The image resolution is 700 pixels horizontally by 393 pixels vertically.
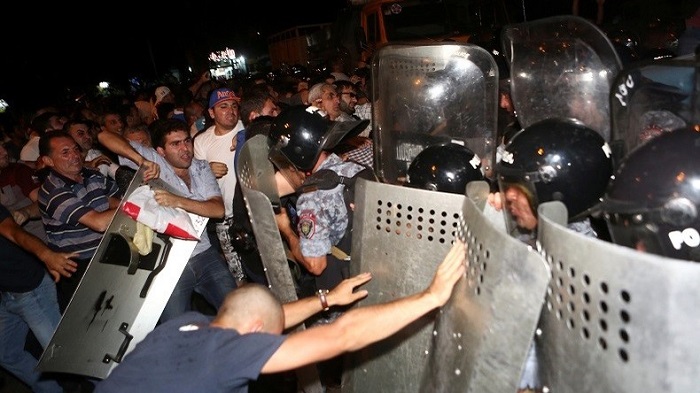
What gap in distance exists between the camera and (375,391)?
3.01 meters

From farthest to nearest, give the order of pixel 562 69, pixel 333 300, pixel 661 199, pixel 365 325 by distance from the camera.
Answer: pixel 562 69, pixel 333 300, pixel 365 325, pixel 661 199

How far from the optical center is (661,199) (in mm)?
1869

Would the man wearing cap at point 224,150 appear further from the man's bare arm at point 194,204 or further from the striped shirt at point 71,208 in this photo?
the striped shirt at point 71,208

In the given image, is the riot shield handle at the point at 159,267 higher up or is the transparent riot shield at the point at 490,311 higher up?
the transparent riot shield at the point at 490,311

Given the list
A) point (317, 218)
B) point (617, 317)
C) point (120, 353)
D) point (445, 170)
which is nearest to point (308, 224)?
point (317, 218)

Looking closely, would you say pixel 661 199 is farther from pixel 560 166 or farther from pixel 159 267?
pixel 159 267

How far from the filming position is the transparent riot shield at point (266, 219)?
305 centimetres

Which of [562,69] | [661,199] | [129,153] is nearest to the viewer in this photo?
[661,199]

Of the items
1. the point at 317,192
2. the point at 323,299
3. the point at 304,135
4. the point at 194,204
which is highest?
the point at 304,135

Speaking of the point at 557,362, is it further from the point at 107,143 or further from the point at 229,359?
the point at 107,143

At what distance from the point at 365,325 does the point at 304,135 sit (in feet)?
4.98

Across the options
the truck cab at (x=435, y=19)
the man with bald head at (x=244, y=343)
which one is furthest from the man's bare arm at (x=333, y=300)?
the truck cab at (x=435, y=19)

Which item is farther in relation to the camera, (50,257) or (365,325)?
(50,257)

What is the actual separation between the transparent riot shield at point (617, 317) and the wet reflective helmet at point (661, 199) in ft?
2.00
